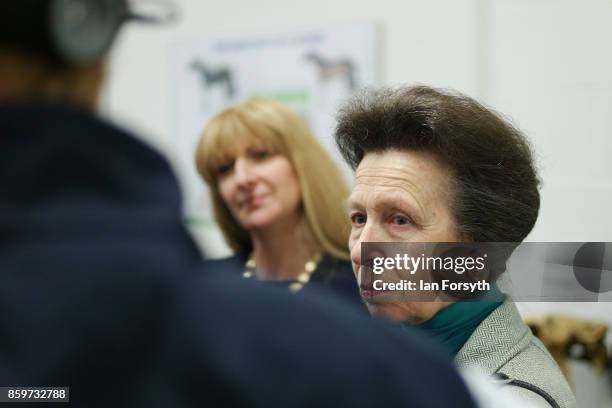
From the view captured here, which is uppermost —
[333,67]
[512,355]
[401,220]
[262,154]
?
[333,67]

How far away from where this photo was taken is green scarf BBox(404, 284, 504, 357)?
43.7 inches

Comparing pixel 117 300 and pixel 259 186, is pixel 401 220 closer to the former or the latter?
pixel 117 300

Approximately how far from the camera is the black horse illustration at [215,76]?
126 inches

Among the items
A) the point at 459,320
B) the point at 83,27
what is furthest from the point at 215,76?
the point at 83,27

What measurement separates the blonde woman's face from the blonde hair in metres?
0.02

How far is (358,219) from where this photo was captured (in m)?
1.24

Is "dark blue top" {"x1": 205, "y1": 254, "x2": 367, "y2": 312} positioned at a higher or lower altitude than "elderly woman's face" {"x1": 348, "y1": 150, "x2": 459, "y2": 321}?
lower

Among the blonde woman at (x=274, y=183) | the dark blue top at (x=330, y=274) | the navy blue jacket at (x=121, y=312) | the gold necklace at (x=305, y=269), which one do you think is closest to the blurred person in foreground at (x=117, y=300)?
the navy blue jacket at (x=121, y=312)

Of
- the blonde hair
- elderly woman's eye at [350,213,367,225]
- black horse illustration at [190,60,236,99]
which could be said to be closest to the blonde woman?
the blonde hair

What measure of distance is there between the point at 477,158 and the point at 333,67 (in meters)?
1.91

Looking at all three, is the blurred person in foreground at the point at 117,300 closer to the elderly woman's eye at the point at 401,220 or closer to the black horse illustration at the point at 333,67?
the elderly woman's eye at the point at 401,220

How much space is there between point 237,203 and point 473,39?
1.10 metres

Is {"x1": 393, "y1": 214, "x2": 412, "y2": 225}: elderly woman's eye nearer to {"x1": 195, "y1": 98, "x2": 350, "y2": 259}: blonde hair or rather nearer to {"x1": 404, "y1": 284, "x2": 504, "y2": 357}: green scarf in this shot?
{"x1": 404, "y1": 284, "x2": 504, "y2": 357}: green scarf

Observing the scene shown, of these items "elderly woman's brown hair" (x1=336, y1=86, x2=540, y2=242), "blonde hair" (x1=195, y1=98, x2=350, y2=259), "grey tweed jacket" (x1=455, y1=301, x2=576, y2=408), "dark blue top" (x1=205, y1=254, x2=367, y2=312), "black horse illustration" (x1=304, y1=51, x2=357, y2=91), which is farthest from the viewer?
"black horse illustration" (x1=304, y1=51, x2=357, y2=91)
